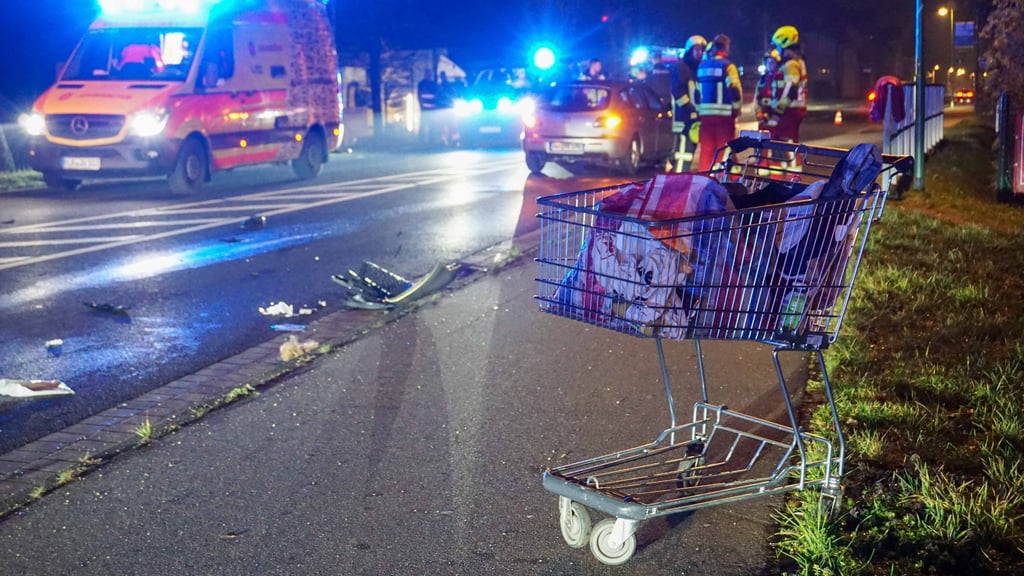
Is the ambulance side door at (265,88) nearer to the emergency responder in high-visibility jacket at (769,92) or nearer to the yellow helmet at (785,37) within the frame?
the emergency responder in high-visibility jacket at (769,92)

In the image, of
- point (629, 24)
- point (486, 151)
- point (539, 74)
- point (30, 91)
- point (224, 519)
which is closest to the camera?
point (224, 519)

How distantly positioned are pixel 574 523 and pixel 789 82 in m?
9.56

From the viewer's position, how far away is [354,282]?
8078 millimetres

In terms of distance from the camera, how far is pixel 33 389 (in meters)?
5.96

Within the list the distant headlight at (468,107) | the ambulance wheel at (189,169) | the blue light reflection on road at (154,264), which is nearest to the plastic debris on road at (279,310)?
the blue light reflection on road at (154,264)

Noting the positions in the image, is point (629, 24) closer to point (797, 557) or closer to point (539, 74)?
point (539, 74)

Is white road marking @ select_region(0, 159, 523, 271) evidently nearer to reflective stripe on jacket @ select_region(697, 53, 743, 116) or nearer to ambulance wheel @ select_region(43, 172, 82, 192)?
ambulance wheel @ select_region(43, 172, 82, 192)

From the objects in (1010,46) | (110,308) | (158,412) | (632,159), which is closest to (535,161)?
(632,159)

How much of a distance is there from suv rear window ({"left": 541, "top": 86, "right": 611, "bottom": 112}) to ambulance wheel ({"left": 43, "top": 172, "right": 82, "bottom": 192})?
734 centimetres

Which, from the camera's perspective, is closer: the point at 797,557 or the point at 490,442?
the point at 797,557

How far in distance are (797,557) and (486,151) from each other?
71.4ft

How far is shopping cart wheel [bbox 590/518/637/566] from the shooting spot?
3631 mm

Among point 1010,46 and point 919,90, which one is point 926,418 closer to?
point 919,90

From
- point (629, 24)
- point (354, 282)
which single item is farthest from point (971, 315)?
point (629, 24)
